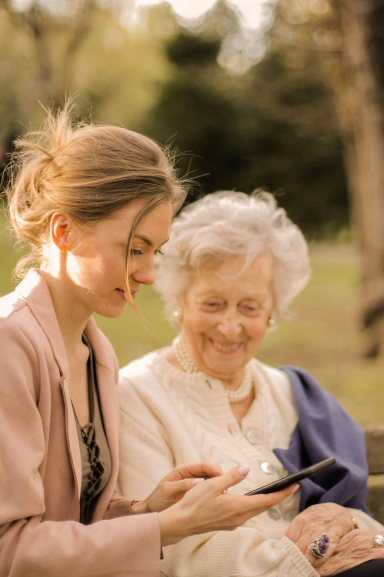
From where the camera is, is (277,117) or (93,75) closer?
(93,75)

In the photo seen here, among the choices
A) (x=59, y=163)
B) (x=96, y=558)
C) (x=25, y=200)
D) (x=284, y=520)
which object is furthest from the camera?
(x=284, y=520)

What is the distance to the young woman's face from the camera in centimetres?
165

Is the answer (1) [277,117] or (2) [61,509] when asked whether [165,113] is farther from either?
(2) [61,509]

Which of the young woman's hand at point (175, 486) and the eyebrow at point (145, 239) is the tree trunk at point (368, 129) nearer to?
the young woman's hand at point (175, 486)

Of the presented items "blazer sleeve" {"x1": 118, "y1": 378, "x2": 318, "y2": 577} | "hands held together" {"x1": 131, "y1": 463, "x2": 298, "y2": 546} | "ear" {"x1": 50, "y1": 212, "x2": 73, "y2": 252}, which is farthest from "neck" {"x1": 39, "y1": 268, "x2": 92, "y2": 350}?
"hands held together" {"x1": 131, "y1": 463, "x2": 298, "y2": 546}

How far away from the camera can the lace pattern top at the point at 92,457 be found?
70.4 inches

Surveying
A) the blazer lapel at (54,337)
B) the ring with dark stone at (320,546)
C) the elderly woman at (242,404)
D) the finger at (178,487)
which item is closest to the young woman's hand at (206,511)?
the finger at (178,487)

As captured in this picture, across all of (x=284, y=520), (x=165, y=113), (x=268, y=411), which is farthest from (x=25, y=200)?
(x=165, y=113)

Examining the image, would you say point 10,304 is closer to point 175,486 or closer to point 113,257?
point 113,257

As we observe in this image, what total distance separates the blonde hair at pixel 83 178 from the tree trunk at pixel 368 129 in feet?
19.4

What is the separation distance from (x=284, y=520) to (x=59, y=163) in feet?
5.43

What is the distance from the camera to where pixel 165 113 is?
1703 cm

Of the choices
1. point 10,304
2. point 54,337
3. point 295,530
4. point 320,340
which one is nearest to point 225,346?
point 295,530

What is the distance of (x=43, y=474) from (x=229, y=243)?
1285 mm
